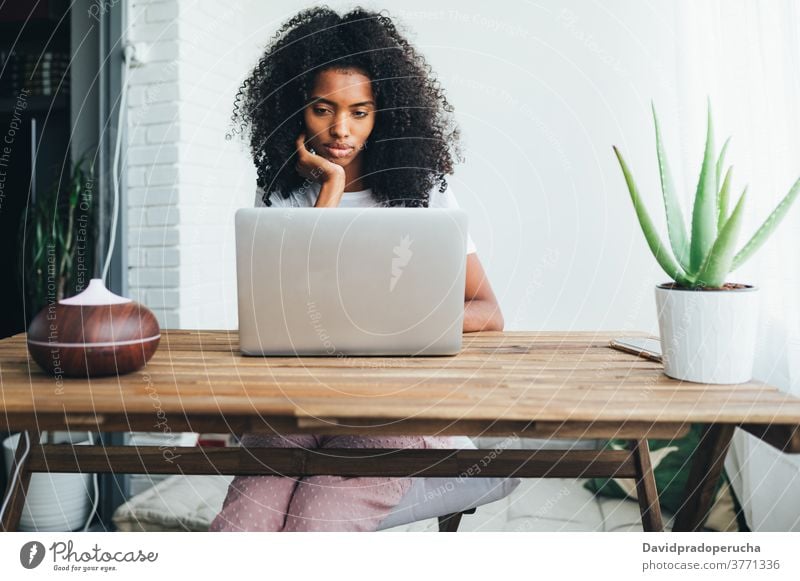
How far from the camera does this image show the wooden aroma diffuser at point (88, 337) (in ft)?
2.04

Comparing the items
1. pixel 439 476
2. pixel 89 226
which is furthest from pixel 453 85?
pixel 439 476

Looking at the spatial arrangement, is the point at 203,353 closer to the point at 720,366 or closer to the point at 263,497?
the point at 263,497

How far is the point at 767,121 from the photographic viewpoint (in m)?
1.33

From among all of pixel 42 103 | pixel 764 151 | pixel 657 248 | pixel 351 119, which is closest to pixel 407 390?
pixel 657 248

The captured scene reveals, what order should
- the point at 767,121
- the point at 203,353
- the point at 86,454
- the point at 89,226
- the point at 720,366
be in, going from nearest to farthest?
the point at 720,366, the point at 203,353, the point at 86,454, the point at 767,121, the point at 89,226

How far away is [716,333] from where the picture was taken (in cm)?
63

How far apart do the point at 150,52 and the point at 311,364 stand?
4.59 feet

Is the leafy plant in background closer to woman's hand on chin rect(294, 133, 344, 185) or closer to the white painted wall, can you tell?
the white painted wall

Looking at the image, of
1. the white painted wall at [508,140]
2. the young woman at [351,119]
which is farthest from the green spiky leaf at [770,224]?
the white painted wall at [508,140]

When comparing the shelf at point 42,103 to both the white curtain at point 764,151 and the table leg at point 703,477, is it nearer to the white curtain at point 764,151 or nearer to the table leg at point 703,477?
the white curtain at point 764,151

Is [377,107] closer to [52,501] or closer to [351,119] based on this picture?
[351,119]

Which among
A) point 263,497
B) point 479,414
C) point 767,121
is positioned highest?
point 767,121

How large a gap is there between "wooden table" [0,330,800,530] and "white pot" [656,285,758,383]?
0.7 inches

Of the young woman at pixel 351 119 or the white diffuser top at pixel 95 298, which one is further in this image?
the young woman at pixel 351 119
